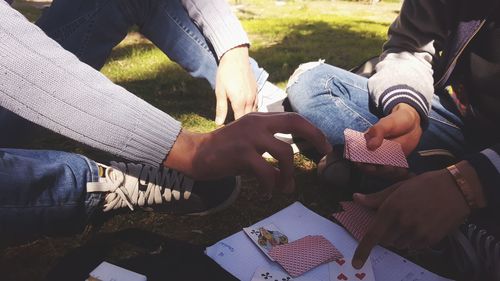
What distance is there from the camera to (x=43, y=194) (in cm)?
117

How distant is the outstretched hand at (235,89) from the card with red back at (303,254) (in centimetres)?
50

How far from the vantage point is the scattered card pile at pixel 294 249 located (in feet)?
3.98

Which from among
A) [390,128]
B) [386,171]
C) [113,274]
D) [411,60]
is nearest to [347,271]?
[386,171]

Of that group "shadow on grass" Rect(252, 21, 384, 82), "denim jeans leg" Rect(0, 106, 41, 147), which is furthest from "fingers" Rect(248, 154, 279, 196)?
"shadow on grass" Rect(252, 21, 384, 82)

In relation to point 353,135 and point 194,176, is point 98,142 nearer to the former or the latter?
point 194,176

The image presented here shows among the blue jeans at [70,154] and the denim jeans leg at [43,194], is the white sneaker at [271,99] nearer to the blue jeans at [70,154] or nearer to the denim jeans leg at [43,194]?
the blue jeans at [70,154]

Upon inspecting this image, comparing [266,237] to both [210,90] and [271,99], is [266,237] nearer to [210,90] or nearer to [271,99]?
[271,99]

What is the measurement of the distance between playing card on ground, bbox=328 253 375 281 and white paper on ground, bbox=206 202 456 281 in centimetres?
2

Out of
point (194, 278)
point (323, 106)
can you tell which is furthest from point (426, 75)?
point (194, 278)

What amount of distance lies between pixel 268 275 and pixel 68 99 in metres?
0.70

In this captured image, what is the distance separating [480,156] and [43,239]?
138 centimetres

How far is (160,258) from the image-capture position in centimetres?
117

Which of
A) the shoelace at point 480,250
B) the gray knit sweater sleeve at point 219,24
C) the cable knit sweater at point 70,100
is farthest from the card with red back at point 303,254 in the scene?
the gray knit sweater sleeve at point 219,24

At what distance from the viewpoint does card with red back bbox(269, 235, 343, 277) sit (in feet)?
3.96
